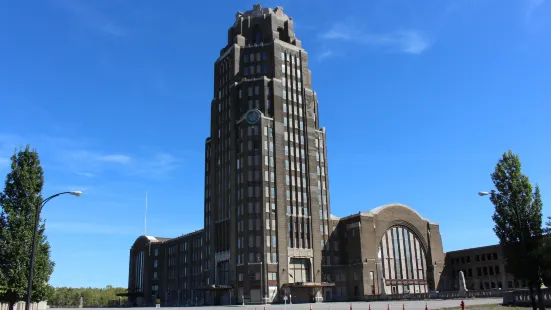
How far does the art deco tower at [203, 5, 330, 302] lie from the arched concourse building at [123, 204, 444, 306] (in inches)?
16.3

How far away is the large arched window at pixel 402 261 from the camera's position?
97562 millimetres

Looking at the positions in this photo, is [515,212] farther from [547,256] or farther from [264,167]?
[264,167]

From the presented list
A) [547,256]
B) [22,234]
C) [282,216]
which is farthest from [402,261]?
[22,234]

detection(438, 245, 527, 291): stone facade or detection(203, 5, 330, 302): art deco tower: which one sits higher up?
detection(203, 5, 330, 302): art deco tower

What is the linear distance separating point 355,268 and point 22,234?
228 feet

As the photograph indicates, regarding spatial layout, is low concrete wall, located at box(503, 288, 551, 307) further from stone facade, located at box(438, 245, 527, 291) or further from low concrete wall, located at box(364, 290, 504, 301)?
stone facade, located at box(438, 245, 527, 291)

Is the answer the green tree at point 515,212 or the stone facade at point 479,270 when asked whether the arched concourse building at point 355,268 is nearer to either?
the stone facade at point 479,270

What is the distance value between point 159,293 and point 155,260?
9.37 meters

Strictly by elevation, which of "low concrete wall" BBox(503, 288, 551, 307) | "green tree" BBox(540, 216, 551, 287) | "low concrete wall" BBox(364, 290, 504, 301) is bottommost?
"low concrete wall" BBox(364, 290, 504, 301)

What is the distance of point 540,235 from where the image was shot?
38.8 metres

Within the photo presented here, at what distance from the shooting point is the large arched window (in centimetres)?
9756

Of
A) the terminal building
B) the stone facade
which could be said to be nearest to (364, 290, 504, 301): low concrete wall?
the terminal building

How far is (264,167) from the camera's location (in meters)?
92.6

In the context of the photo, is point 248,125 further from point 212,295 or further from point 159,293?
point 159,293
